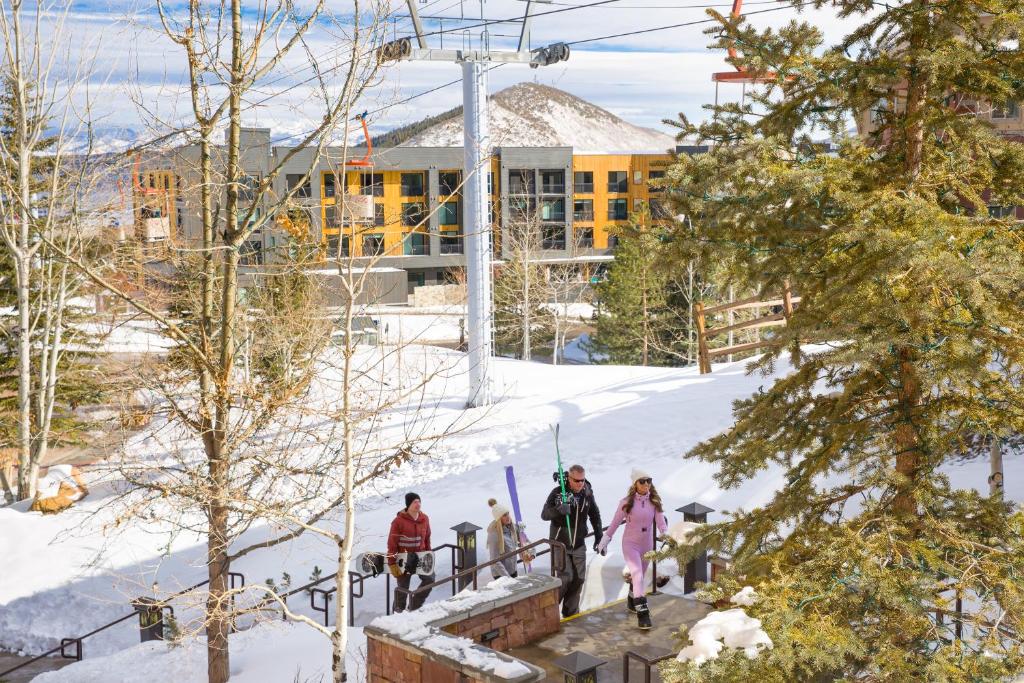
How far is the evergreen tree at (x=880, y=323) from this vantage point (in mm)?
Result: 5578

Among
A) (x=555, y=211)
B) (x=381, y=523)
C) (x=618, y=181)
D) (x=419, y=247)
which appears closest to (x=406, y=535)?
(x=381, y=523)

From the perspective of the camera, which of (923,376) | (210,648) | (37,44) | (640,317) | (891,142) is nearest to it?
(923,376)

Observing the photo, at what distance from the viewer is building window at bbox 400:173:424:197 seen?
190ft

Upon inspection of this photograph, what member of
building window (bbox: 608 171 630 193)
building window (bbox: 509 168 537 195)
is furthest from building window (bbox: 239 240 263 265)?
building window (bbox: 608 171 630 193)

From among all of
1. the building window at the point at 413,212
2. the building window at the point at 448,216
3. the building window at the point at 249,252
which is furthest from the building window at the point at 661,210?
the building window at the point at 448,216

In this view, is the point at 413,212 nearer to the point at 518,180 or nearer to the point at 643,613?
the point at 643,613

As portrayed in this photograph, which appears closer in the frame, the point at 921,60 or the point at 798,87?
the point at 921,60

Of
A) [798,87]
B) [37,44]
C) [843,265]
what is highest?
[37,44]

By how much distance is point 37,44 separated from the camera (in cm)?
1878

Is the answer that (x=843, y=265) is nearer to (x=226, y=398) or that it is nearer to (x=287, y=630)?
(x=226, y=398)

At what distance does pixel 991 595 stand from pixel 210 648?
26.5 feet

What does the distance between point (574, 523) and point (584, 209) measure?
53956mm

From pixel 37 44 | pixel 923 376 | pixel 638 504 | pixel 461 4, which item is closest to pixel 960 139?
pixel 923 376

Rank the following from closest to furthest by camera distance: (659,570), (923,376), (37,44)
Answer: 1. (923,376)
2. (659,570)
3. (37,44)
